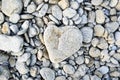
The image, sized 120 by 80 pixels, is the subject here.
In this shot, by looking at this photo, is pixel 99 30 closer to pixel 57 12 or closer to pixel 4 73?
pixel 57 12

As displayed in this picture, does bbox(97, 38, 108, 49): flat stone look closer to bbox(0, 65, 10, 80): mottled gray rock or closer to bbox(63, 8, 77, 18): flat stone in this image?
bbox(63, 8, 77, 18): flat stone

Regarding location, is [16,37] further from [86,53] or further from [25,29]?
[86,53]

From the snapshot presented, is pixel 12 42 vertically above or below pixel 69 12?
below

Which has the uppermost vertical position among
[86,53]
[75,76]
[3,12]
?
[3,12]

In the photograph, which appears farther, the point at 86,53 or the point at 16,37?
the point at 86,53

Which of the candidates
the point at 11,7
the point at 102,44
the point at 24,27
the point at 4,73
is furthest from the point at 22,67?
the point at 102,44

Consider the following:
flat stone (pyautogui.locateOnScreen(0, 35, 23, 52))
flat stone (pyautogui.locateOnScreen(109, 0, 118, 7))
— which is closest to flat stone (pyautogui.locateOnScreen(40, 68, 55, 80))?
flat stone (pyautogui.locateOnScreen(0, 35, 23, 52))

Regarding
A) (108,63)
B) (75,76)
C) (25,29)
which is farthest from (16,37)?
(108,63)
